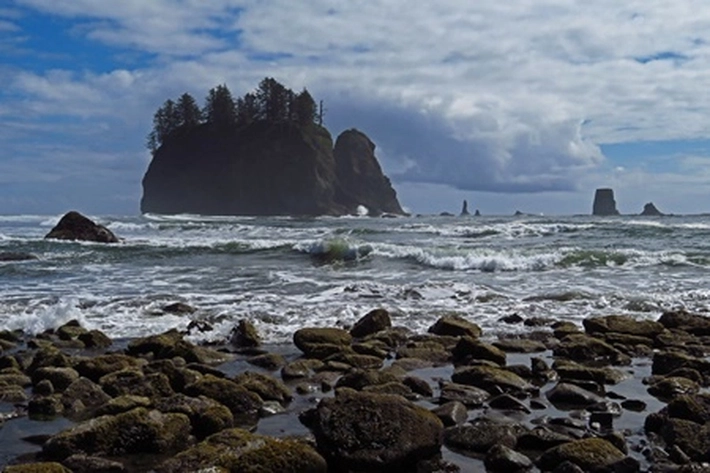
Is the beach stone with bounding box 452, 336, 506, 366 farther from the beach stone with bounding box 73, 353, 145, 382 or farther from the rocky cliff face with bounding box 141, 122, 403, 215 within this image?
the rocky cliff face with bounding box 141, 122, 403, 215

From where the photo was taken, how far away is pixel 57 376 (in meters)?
8.46

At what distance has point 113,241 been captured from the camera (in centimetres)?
3459

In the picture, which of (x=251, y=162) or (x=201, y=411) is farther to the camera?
(x=251, y=162)

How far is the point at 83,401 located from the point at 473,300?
1045cm

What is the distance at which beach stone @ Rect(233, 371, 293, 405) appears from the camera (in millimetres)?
7875

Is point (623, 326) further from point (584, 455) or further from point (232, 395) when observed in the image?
point (232, 395)

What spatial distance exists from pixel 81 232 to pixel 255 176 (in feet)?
212

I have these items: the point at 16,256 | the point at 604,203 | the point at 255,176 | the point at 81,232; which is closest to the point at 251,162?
the point at 255,176

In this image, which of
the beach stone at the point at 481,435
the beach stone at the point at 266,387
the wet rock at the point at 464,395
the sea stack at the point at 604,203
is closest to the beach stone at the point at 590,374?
the wet rock at the point at 464,395

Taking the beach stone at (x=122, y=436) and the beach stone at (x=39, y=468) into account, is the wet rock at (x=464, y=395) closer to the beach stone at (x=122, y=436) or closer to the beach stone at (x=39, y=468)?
the beach stone at (x=122, y=436)

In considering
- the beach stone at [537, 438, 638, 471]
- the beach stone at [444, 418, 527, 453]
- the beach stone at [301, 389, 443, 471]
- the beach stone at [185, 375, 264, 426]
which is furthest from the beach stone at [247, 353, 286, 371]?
the beach stone at [537, 438, 638, 471]

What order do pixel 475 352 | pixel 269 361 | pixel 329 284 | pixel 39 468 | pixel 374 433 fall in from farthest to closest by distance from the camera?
pixel 329 284, pixel 475 352, pixel 269 361, pixel 374 433, pixel 39 468

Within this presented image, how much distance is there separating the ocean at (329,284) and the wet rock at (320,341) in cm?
118

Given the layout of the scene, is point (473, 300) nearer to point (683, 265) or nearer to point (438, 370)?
point (438, 370)
